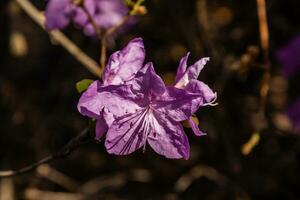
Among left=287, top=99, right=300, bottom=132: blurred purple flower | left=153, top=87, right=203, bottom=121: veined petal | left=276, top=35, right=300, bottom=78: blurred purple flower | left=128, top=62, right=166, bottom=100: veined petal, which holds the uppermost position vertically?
left=128, top=62, right=166, bottom=100: veined petal

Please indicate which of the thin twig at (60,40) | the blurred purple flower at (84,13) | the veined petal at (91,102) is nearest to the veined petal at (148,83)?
the veined petal at (91,102)

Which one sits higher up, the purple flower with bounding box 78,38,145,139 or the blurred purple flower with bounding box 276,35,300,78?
the purple flower with bounding box 78,38,145,139

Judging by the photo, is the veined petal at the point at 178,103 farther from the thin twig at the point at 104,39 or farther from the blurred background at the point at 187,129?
the blurred background at the point at 187,129

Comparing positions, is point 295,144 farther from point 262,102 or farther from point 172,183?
point 262,102

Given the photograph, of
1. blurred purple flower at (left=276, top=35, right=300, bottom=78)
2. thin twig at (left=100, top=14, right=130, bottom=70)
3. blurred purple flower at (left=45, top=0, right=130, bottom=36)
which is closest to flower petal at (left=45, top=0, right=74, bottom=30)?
blurred purple flower at (left=45, top=0, right=130, bottom=36)

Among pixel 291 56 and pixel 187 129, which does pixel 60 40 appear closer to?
pixel 187 129

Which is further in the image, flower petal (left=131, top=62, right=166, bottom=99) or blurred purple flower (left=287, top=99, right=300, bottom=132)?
blurred purple flower (left=287, top=99, right=300, bottom=132)

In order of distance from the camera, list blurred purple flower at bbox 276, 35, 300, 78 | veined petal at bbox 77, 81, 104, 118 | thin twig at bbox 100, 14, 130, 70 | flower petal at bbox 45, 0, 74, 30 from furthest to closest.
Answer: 1. blurred purple flower at bbox 276, 35, 300, 78
2. flower petal at bbox 45, 0, 74, 30
3. thin twig at bbox 100, 14, 130, 70
4. veined petal at bbox 77, 81, 104, 118

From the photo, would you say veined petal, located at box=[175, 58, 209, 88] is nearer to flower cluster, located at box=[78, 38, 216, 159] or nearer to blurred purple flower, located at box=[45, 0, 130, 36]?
flower cluster, located at box=[78, 38, 216, 159]

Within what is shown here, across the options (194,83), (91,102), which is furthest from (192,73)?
(91,102)
